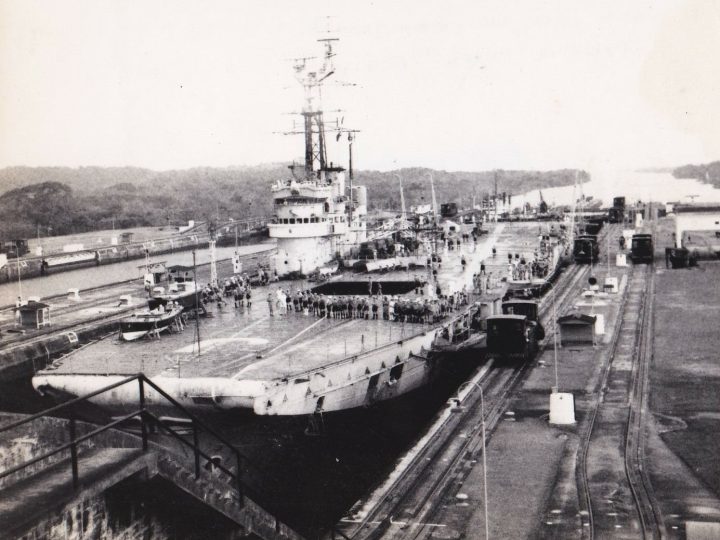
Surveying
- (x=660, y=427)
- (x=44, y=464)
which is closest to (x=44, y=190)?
(x=660, y=427)

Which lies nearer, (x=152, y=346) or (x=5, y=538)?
(x=5, y=538)

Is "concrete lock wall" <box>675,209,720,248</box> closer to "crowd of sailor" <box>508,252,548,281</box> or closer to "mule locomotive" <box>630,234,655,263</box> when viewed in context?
"mule locomotive" <box>630,234,655,263</box>

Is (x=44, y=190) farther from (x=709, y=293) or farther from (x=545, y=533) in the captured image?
(x=545, y=533)

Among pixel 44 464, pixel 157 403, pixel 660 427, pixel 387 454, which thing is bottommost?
pixel 387 454

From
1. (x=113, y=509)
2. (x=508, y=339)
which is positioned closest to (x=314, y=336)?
(x=508, y=339)

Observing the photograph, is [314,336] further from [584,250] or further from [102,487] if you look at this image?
[584,250]

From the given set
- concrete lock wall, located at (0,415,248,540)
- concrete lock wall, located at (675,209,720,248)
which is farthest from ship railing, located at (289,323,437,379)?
concrete lock wall, located at (675,209,720,248)

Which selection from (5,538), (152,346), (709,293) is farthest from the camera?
(709,293)
